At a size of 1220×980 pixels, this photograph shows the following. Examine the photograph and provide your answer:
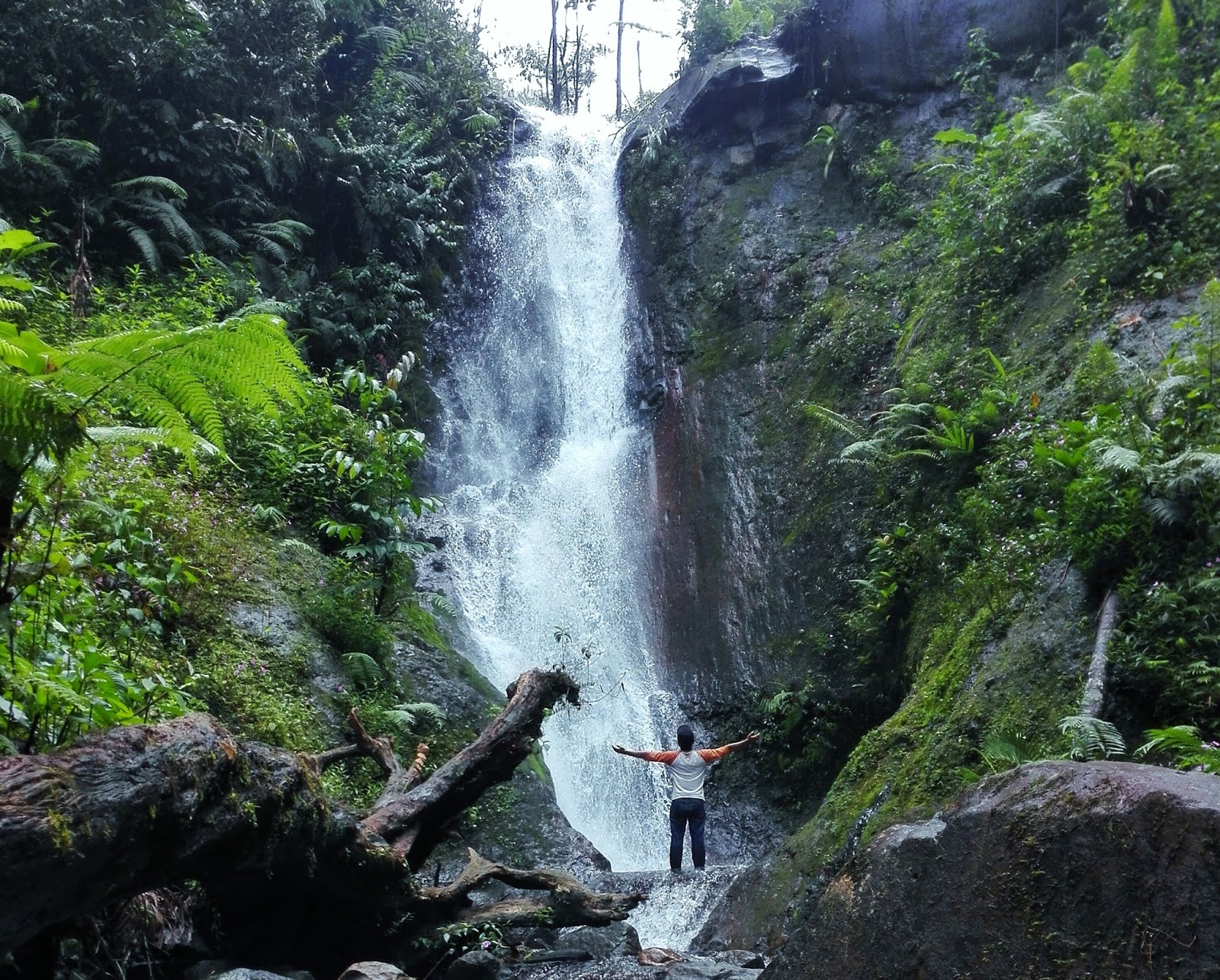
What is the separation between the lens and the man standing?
8258mm

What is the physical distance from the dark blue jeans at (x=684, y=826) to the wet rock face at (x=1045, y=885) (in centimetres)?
499

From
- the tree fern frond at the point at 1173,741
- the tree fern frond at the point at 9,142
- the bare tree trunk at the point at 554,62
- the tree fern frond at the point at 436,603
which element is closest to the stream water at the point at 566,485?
the tree fern frond at the point at 436,603

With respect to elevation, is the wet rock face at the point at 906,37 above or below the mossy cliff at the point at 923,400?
above

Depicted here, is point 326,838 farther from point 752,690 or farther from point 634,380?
point 634,380

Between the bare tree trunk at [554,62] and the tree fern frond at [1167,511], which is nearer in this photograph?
the tree fern frond at [1167,511]

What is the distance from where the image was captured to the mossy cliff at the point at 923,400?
545cm

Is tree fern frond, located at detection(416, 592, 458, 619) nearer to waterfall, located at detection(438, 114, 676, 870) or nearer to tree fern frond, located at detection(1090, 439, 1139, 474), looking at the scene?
waterfall, located at detection(438, 114, 676, 870)

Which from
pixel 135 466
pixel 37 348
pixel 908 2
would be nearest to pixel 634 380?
pixel 908 2

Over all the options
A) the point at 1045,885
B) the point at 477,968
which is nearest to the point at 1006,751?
the point at 1045,885

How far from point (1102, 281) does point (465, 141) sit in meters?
14.1

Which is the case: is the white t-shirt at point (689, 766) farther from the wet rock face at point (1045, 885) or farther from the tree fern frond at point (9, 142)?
the tree fern frond at point (9, 142)

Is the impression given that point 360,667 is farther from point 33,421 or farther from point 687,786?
point 33,421

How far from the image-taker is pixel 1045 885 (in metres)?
2.75

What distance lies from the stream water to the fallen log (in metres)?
2.53
